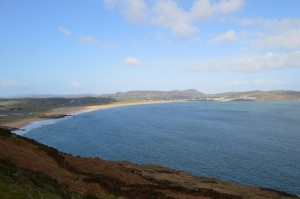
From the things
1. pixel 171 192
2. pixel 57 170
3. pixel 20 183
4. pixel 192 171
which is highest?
pixel 20 183

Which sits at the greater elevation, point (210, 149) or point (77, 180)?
point (77, 180)

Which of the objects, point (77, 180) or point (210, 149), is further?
point (210, 149)

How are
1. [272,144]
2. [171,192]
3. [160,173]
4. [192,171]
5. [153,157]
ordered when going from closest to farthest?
[171,192] → [160,173] → [192,171] → [153,157] → [272,144]

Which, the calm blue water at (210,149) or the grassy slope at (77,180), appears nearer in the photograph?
the grassy slope at (77,180)

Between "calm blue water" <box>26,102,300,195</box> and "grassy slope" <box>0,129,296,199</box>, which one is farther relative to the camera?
"calm blue water" <box>26,102,300,195</box>

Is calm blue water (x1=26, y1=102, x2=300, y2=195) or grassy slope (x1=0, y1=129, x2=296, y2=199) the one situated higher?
grassy slope (x1=0, y1=129, x2=296, y2=199)

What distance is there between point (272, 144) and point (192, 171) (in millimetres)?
42510

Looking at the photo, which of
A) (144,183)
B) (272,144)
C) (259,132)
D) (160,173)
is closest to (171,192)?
(144,183)

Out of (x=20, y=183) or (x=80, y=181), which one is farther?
(x=80, y=181)

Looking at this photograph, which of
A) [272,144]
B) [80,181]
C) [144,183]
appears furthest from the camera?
[272,144]

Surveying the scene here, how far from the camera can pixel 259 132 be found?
5103 inches

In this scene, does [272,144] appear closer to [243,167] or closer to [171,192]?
[243,167]

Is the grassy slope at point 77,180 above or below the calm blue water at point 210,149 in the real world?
above

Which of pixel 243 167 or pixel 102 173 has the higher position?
pixel 102 173
